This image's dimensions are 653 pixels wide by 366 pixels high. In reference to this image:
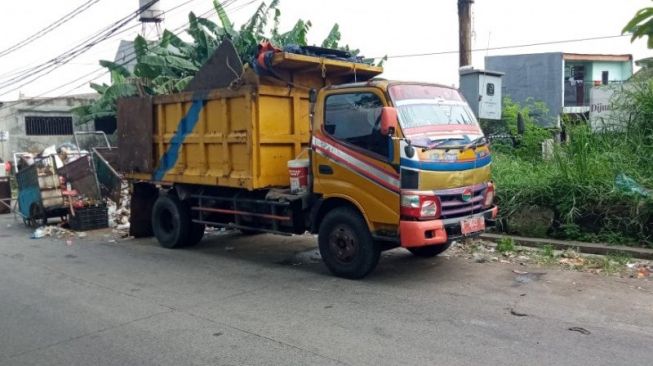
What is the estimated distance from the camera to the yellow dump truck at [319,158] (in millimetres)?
6379

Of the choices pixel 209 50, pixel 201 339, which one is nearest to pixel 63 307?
pixel 201 339

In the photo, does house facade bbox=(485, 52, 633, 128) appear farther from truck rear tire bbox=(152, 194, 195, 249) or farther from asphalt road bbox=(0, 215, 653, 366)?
asphalt road bbox=(0, 215, 653, 366)

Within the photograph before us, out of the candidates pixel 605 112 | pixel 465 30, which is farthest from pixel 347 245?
pixel 465 30

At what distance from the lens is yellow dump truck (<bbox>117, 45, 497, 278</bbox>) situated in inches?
251

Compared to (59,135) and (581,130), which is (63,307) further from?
(59,135)

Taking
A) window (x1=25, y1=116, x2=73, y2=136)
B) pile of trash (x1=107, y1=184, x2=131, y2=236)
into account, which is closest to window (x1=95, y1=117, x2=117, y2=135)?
window (x1=25, y1=116, x2=73, y2=136)

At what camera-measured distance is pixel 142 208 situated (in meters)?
10.6

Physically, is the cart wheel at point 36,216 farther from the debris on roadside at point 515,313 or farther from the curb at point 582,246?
the debris on roadside at point 515,313

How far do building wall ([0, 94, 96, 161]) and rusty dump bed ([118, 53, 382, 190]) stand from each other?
17.9 m

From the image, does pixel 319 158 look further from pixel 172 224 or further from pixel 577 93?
pixel 577 93

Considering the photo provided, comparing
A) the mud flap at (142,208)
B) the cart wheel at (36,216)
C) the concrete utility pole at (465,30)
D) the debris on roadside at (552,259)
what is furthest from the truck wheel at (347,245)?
the cart wheel at (36,216)

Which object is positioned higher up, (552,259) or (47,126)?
(47,126)

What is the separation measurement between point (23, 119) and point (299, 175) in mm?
21096

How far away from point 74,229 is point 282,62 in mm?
6923
